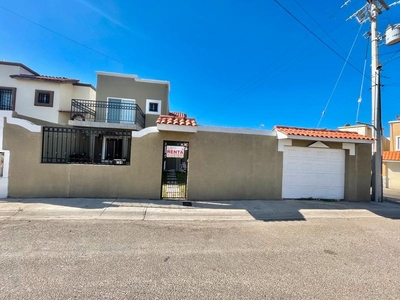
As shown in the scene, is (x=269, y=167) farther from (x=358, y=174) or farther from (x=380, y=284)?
(x=380, y=284)

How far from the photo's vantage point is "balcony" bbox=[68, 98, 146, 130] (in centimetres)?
1555

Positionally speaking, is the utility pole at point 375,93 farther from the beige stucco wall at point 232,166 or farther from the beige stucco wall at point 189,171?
the beige stucco wall at point 232,166

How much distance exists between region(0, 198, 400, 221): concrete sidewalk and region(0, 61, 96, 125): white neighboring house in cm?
1121

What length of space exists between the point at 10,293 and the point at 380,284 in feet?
16.4

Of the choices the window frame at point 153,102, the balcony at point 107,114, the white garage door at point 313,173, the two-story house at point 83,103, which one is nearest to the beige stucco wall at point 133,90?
the two-story house at point 83,103

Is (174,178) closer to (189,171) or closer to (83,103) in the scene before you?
(189,171)

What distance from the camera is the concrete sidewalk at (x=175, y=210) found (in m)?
6.12


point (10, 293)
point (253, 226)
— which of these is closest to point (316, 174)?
point (253, 226)

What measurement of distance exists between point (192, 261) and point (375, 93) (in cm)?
1178

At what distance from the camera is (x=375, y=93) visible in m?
10.4

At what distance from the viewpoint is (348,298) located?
2.85 meters

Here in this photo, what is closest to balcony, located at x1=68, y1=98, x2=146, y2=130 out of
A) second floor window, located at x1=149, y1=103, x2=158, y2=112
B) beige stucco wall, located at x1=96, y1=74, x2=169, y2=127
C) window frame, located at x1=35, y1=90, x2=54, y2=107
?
beige stucco wall, located at x1=96, y1=74, x2=169, y2=127

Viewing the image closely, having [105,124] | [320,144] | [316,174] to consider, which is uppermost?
[105,124]

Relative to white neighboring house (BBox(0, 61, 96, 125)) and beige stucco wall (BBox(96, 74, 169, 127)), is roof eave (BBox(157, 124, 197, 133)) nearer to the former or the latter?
beige stucco wall (BBox(96, 74, 169, 127))
